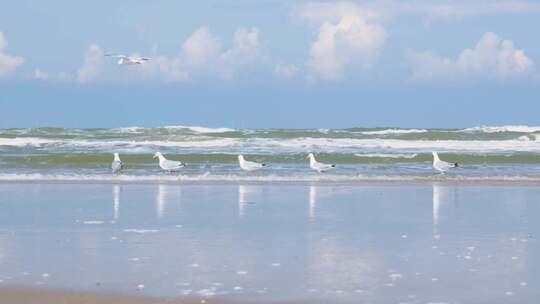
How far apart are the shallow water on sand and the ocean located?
22.1 feet

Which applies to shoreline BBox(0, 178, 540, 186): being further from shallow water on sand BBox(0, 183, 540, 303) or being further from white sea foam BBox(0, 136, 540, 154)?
white sea foam BBox(0, 136, 540, 154)

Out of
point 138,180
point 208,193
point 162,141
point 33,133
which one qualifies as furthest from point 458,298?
point 33,133

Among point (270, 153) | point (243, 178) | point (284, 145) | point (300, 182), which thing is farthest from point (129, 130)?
point (300, 182)

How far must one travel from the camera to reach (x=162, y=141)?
4759 cm

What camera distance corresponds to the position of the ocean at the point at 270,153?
24.7 m

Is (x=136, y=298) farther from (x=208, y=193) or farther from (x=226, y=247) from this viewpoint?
(x=208, y=193)

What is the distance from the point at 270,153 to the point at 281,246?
25737mm

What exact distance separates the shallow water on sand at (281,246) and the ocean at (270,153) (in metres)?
6.75

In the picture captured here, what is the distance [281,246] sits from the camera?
10.8 metres

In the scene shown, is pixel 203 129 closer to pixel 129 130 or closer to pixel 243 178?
pixel 129 130

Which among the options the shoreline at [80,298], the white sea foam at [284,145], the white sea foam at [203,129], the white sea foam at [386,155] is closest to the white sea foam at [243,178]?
the white sea foam at [386,155]

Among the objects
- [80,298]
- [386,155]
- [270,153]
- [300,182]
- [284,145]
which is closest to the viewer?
[80,298]

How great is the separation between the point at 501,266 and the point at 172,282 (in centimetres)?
309

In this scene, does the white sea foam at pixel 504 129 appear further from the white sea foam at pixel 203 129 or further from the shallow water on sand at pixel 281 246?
the shallow water on sand at pixel 281 246
